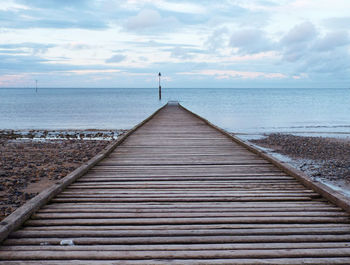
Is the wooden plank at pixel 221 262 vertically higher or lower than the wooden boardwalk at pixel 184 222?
lower

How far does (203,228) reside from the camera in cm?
292

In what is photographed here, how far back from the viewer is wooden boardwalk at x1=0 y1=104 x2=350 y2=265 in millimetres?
2441

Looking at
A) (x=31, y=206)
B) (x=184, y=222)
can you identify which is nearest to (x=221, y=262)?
(x=184, y=222)

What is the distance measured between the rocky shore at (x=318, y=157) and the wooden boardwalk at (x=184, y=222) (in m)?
4.52

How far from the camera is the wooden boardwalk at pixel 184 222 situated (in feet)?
8.01

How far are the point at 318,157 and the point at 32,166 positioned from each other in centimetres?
919

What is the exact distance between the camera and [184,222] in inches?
120

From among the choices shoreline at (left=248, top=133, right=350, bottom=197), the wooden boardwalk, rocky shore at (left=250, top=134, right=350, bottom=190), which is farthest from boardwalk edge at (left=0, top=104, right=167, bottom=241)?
rocky shore at (left=250, top=134, right=350, bottom=190)

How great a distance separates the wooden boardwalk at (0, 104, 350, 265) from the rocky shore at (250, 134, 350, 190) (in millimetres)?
4524

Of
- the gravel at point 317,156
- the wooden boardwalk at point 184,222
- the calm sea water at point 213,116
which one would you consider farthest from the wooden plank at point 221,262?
the calm sea water at point 213,116

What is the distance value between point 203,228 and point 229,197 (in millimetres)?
956

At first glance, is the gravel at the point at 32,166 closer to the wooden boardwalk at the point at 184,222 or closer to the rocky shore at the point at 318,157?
the wooden boardwalk at the point at 184,222

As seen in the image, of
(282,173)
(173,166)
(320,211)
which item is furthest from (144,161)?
(320,211)

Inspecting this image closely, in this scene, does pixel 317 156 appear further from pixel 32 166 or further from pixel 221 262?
pixel 221 262
